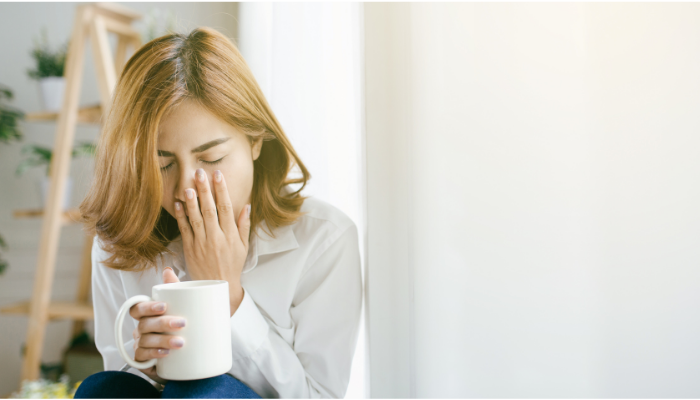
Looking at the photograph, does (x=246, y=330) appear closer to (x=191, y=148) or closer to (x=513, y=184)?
(x=191, y=148)

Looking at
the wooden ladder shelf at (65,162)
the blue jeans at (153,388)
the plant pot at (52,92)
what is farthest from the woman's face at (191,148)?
the plant pot at (52,92)

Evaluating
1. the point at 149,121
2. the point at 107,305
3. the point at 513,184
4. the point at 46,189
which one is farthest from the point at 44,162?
the point at 513,184

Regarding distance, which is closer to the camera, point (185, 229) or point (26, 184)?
point (185, 229)

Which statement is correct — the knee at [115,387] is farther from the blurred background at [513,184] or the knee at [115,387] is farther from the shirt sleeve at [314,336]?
the blurred background at [513,184]

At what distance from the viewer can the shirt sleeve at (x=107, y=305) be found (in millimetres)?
673

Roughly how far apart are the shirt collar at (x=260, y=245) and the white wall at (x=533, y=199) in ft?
0.40

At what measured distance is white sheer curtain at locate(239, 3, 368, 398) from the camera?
26.7 inches

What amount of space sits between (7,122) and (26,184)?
223 mm

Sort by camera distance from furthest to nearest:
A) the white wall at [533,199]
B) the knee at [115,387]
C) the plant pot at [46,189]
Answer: the plant pot at [46,189] < the knee at [115,387] < the white wall at [533,199]

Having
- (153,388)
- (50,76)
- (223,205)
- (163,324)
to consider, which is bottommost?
(153,388)

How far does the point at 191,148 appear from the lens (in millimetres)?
537

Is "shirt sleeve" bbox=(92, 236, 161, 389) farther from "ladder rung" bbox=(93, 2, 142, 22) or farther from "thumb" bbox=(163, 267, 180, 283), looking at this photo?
"ladder rung" bbox=(93, 2, 142, 22)

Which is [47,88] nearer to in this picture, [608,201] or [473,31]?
[473,31]

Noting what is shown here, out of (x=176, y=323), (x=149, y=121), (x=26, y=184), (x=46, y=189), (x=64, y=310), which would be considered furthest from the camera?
(x=26, y=184)
